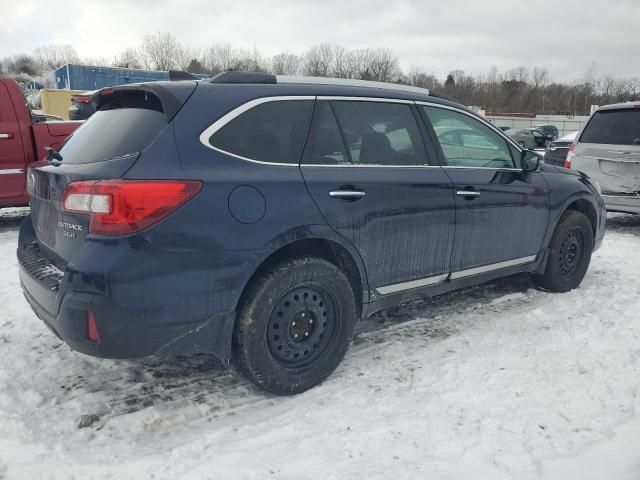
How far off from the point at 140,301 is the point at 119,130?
97 centimetres

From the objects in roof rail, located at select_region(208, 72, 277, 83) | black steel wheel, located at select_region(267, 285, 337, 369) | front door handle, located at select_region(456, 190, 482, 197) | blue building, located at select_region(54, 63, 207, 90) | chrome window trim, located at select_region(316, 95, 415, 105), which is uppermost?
blue building, located at select_region(54, 63, 207, 90)

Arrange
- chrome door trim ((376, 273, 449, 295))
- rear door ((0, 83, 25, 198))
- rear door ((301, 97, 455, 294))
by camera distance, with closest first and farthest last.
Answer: rear door ((301, 97, 455, 294)), chrome door trim ((376, 273, 449, 295)), rear door ((0, 83, 25, 198))

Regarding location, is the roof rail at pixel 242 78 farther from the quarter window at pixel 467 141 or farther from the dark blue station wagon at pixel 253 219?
the quarter window at pixel 467 141

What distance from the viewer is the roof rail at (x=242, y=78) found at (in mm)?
2880

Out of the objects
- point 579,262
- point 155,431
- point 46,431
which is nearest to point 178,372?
point 155,431

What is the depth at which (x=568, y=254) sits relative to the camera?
15.8 feet

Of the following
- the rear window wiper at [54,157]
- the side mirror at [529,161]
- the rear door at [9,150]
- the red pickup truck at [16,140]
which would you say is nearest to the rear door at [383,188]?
the side mirror at [529,161]

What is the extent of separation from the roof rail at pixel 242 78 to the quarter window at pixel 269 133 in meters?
0.18

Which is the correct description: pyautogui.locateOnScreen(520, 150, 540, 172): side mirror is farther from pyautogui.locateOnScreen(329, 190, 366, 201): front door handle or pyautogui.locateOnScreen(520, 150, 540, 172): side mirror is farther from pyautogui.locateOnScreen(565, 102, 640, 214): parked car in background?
pyautogui.locateOnScreen(565, 102, 640, 214): parked car in background

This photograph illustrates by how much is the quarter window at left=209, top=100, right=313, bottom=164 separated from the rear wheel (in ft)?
1.98

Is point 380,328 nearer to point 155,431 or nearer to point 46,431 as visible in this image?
point 155,431

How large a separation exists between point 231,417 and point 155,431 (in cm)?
38

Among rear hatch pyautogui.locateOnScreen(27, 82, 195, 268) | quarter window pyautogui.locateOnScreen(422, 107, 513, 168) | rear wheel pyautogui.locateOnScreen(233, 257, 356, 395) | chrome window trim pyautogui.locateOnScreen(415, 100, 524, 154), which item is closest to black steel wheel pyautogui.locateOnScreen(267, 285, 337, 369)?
rear wheel pyautogui.locateOnScreen(233, 257, 356, 395)

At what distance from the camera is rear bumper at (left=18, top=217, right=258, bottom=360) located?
232 centimetres
